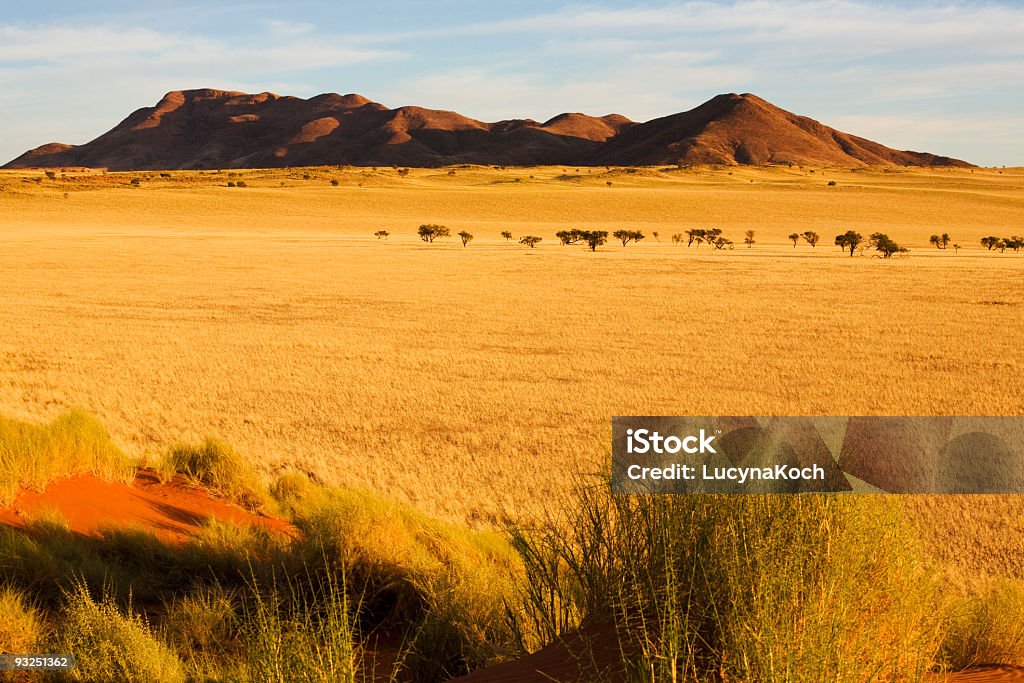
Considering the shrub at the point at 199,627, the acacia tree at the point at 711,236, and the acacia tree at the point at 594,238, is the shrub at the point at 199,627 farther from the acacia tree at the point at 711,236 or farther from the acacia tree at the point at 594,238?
the acacia tree at the point at 711,236

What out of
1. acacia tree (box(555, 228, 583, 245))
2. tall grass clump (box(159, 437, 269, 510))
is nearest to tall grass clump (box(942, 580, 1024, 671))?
tall grass clump (box(159, 437, 269, 510))

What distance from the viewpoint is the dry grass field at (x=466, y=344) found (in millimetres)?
12766

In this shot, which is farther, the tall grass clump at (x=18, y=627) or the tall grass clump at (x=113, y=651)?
the tall grass clump at (x=18, y=627)

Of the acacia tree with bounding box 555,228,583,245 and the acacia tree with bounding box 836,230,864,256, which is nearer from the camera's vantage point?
the acacia tree with bounding box 836,230,864,256

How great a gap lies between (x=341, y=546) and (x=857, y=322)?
22509 mm

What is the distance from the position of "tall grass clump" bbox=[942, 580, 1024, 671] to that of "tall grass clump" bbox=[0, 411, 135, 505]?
7.55 m

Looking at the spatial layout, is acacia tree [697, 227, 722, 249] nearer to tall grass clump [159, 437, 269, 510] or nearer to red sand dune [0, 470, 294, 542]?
tall grass clump [159, 437, 269, 510]

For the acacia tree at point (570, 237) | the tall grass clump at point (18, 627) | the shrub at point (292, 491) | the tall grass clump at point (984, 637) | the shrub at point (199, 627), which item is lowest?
the shrub at point (292, 491)

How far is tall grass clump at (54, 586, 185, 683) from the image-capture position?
440 centimetres

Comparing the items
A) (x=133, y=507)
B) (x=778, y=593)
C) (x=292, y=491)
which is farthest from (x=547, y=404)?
(x=778, y=593)

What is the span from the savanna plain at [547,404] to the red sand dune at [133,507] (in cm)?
39

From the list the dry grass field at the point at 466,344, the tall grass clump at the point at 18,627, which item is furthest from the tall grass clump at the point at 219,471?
the tall grass clump at the point at 18,627

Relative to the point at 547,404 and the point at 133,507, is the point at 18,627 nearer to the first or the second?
the point at 133,507

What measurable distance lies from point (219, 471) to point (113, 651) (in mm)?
5255
